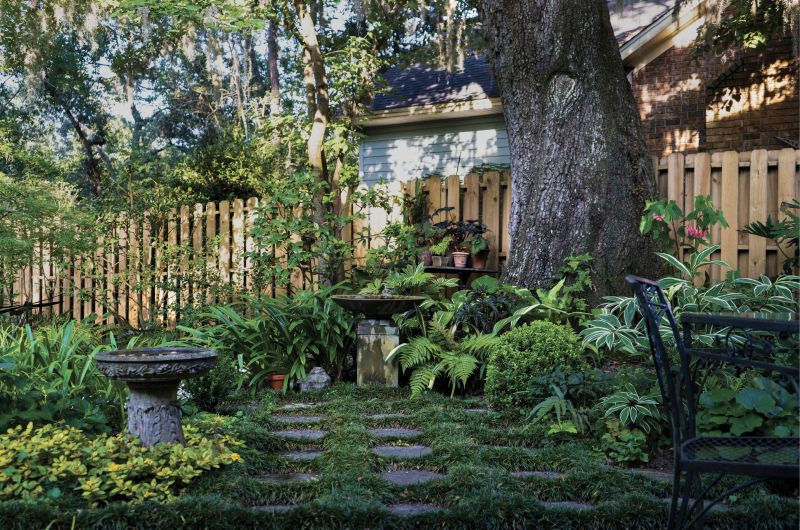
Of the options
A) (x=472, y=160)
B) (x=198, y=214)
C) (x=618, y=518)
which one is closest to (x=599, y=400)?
(x=618, y=518)

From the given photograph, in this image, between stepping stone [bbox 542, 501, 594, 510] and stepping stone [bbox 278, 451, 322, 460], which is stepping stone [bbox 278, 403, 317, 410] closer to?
stepping stone [bbox 278, 451, 322, 460]

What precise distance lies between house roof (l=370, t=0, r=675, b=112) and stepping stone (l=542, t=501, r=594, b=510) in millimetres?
9545

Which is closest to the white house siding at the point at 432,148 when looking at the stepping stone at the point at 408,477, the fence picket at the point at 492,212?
the fence picket at the point at 492,212

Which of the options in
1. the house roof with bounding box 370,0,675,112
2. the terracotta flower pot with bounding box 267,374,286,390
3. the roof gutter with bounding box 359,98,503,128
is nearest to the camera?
the terracotta flower pot with bounding box 267,374,286,390

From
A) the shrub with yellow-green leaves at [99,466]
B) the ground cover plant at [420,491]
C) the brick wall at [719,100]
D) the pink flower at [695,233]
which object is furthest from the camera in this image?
the brick wall at [719,100]

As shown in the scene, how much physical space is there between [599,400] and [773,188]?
10.5ft

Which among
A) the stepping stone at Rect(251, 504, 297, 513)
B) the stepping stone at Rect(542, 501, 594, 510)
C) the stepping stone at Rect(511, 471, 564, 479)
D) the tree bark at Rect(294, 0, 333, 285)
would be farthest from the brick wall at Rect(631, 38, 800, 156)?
the stepping stone at Rect(251, 504, 297, 513)

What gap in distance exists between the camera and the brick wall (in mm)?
10172

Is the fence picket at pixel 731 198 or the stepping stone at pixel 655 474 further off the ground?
the fence picket at pixel 731 198

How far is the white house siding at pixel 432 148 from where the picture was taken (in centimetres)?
1279

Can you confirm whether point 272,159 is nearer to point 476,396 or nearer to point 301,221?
point 301,221

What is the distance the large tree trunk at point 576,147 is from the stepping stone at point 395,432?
2168mm

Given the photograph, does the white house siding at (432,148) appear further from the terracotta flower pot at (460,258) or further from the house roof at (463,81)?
the terracotta flower pot at (460,258)

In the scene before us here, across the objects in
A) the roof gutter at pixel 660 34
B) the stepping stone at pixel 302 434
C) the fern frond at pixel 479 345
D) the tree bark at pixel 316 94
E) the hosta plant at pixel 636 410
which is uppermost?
the roof gutter at pixel 660 34
